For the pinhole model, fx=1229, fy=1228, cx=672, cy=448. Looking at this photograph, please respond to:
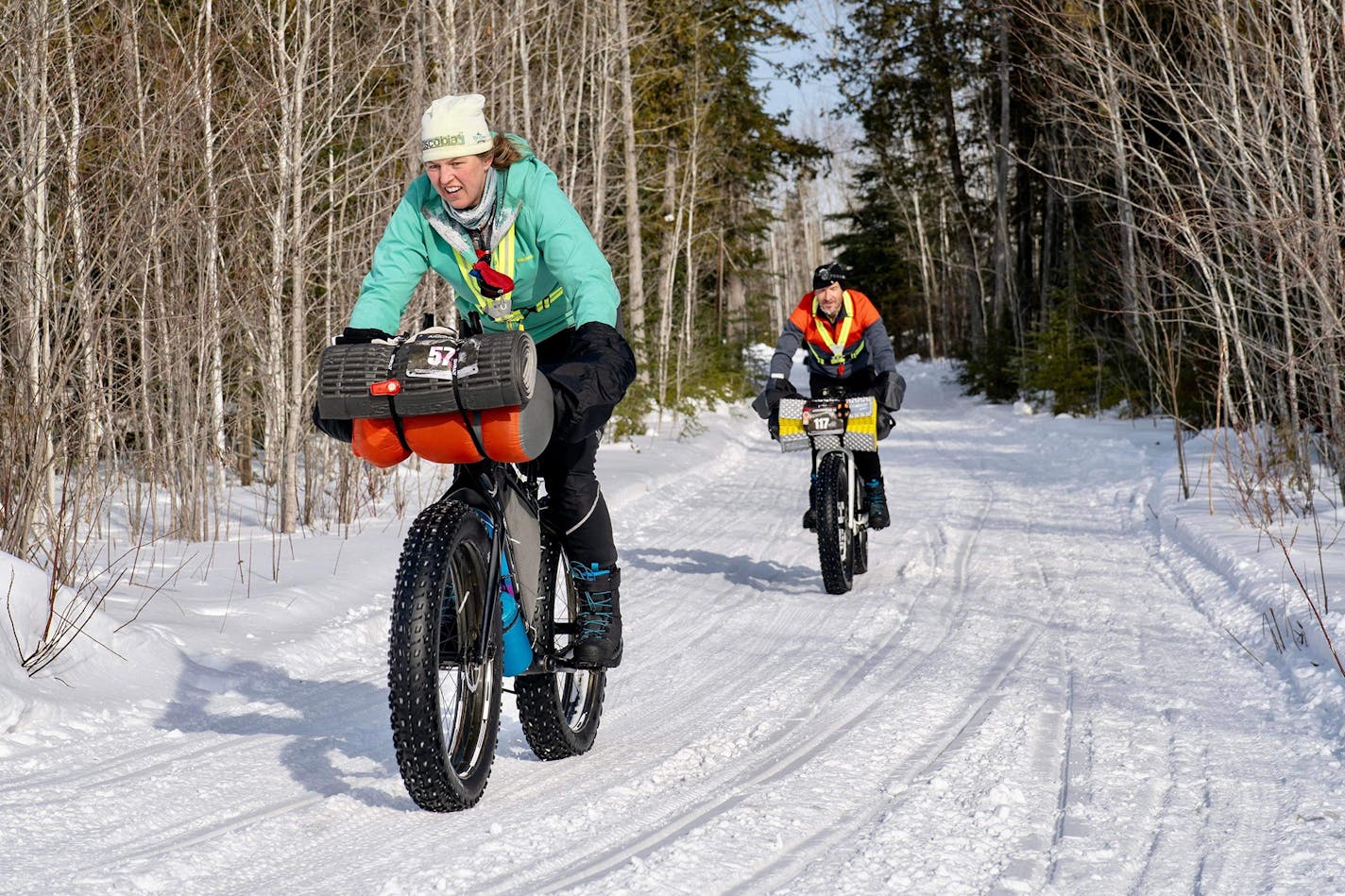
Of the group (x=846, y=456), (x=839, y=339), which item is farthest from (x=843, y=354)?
(x=846, y=456)

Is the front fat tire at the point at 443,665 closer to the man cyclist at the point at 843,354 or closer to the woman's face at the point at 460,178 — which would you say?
the woman's face at the point at 460,178

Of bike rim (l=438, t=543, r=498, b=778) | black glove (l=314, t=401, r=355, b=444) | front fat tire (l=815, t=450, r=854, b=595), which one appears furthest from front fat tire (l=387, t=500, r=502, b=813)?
front fat tire (l=815, t=450, r=854, b=595)

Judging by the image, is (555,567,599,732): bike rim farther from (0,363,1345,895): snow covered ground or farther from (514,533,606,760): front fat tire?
(0,363,1345,895): snow covered ground

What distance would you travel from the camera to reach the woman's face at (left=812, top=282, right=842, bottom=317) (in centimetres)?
837

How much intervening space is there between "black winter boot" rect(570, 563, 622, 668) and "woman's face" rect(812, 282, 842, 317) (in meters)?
4.48

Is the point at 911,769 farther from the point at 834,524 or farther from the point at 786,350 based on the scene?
the point at 786,350

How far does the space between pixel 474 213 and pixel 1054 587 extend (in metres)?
5.12

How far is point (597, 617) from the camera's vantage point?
4.24 metres

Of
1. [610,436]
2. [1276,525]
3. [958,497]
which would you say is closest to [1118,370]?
[610,436]

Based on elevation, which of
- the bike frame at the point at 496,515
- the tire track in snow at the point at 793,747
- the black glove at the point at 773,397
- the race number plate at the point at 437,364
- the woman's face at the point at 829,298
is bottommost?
the tire track in snow at the point at 793,747

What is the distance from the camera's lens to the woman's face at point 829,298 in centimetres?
837

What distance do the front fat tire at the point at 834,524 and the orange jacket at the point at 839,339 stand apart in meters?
0.78

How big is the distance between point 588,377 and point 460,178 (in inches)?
28.8

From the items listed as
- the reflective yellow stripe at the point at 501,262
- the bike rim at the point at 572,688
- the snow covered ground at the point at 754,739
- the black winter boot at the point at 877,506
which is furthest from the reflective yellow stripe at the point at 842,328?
the reflective yellow stripe at the point at 501,262
